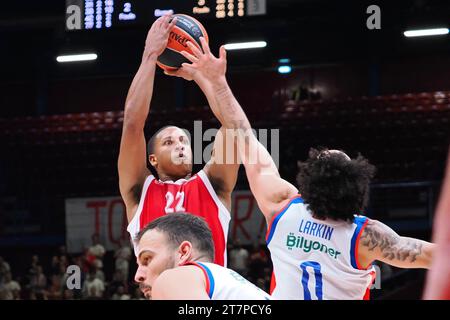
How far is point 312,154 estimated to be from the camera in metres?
3.24

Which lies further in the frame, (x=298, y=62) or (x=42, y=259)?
(x=298, y=62)

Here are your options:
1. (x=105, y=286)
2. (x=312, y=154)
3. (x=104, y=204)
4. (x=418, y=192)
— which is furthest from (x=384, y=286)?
(x=312, y=154)

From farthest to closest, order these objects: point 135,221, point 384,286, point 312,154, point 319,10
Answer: point 319,10 → point 384,286 → point 135,221 → point 312,154

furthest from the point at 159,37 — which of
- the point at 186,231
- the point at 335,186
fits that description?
the point at 186,231

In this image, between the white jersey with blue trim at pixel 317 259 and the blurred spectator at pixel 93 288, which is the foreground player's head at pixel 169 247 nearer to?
the white jersey with blue trim at pixel 317 259

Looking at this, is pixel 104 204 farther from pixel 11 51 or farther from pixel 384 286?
pixel 384 286

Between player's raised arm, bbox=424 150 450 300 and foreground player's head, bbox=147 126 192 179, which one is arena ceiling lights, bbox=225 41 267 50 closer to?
foreground player's head, bbox=147 126 192 179

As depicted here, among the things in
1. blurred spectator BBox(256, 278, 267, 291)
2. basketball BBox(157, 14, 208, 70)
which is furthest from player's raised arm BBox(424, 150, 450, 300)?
blurred spectator BBox(256, 278, 267, 291)

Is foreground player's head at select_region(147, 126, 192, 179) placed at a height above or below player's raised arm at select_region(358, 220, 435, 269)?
above

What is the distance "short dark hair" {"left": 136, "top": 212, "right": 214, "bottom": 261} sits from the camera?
7.70 ft

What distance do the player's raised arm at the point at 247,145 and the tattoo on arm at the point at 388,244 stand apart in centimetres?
34

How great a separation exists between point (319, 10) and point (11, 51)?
5.55m

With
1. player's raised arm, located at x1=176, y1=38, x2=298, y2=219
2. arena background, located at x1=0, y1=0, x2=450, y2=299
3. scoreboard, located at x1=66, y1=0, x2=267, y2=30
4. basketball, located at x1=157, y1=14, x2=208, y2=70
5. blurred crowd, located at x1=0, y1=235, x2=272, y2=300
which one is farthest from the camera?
arena background, located at x1=0, y1=0, x2=450, y2=299

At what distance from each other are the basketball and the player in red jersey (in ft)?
0.19
